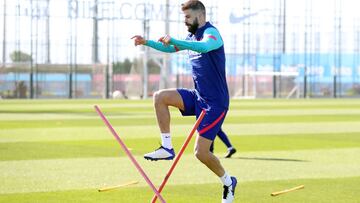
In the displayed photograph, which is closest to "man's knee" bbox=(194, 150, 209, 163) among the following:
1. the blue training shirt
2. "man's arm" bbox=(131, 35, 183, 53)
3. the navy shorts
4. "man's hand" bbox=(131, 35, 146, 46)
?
the navy shorts

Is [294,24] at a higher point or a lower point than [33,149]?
higher

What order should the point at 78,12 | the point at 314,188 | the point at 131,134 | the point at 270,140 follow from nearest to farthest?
the point at 314,188 < the point at 270,140 < the point at 131,134 < the point at 78,12

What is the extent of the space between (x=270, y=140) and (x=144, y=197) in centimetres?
1026

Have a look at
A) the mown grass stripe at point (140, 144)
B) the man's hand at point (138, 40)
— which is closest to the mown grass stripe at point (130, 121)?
the mown grass stripe at point (140, 144)

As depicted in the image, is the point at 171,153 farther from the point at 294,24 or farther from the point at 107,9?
the point at 294,24

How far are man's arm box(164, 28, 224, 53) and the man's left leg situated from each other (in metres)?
1.14

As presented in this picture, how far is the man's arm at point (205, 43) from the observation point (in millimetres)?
9117

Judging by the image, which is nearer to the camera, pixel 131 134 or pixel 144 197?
pixel 144 197

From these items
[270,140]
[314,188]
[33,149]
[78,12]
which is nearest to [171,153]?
[314,188]

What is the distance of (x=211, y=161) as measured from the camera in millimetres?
9945

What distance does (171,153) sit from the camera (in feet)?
32.4

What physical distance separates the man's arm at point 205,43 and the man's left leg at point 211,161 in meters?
1.14

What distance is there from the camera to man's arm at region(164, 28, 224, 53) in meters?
9.12

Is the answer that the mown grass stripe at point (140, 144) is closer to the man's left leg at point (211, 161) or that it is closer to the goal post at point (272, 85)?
the man's left leg at point (211, 161)
